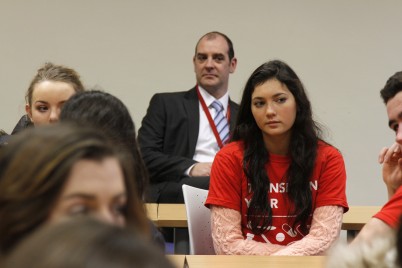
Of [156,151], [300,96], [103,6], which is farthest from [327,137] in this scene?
[300,96]

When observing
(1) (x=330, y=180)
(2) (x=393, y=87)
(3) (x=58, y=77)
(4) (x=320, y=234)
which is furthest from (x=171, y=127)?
(2) (x=393, y=87)

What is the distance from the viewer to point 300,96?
362 cm

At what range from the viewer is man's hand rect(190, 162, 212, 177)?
493 cm

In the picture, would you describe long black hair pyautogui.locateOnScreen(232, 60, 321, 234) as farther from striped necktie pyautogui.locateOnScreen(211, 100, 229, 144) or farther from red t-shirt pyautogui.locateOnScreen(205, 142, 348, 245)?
striped necktie pyautogui.locateOnScreen(211, 100, 229, 144)

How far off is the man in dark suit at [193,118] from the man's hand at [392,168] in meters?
1.81

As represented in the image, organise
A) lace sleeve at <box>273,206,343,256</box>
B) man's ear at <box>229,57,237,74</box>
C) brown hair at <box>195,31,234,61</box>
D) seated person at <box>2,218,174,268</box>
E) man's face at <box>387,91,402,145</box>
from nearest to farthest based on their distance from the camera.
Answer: seated person at <box>2,218,174,268</box>, man's face at <box>387,91,402,145</box>, lace sleeve at <box>273,206,343,256</box>, brown hair at <box>195,31,234,61</box>, man's ear at <box>229,57,237,74</box>

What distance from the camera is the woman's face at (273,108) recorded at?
3514 mm

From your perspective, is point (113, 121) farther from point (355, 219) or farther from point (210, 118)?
point (210, 118)

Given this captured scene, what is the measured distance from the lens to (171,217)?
12.6 feet

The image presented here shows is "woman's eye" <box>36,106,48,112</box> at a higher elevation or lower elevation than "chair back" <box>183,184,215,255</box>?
higher

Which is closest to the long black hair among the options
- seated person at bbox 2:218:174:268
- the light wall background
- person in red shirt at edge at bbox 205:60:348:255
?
person in red shirt at edge at bbox 205:60:348:255

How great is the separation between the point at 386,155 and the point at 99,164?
239 cm

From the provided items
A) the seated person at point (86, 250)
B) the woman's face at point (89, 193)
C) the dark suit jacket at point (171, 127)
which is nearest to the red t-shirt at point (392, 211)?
the woman's face at point (89, 193)

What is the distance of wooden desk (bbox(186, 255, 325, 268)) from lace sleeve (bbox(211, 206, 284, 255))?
445mm
